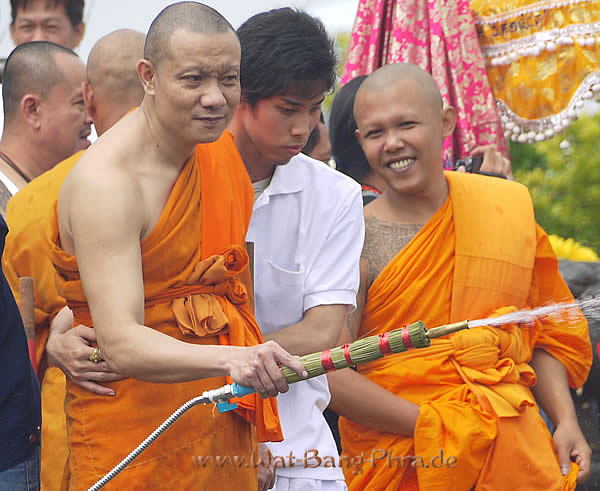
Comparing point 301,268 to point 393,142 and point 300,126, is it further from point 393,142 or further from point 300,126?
point 393,142

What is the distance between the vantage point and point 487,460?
3609 mm

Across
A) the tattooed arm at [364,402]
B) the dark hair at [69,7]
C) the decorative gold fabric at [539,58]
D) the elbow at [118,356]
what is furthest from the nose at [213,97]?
the dark hair at [69,7]

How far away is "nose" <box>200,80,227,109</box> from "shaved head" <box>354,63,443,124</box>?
4.70 feet

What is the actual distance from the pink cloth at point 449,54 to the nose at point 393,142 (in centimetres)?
106

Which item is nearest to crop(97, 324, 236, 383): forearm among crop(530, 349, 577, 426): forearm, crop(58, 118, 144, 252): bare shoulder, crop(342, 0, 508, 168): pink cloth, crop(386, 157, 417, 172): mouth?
crop(58, 118, 144, 252): bare shoulder

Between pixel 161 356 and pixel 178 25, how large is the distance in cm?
93

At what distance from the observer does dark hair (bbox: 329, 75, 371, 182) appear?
15.3ft

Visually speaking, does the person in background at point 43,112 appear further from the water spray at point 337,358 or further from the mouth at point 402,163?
the water spray at point 337,358

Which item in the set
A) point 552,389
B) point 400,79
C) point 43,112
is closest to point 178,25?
point 400,79

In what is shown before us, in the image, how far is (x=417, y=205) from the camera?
3982mm

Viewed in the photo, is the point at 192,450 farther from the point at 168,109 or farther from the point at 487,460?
the point at 487,460

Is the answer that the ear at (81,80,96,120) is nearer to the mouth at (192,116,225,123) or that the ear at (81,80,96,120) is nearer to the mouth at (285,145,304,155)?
the mouth at (285,145,304,155)

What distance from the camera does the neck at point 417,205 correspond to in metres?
3.97

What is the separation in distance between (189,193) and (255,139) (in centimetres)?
63
